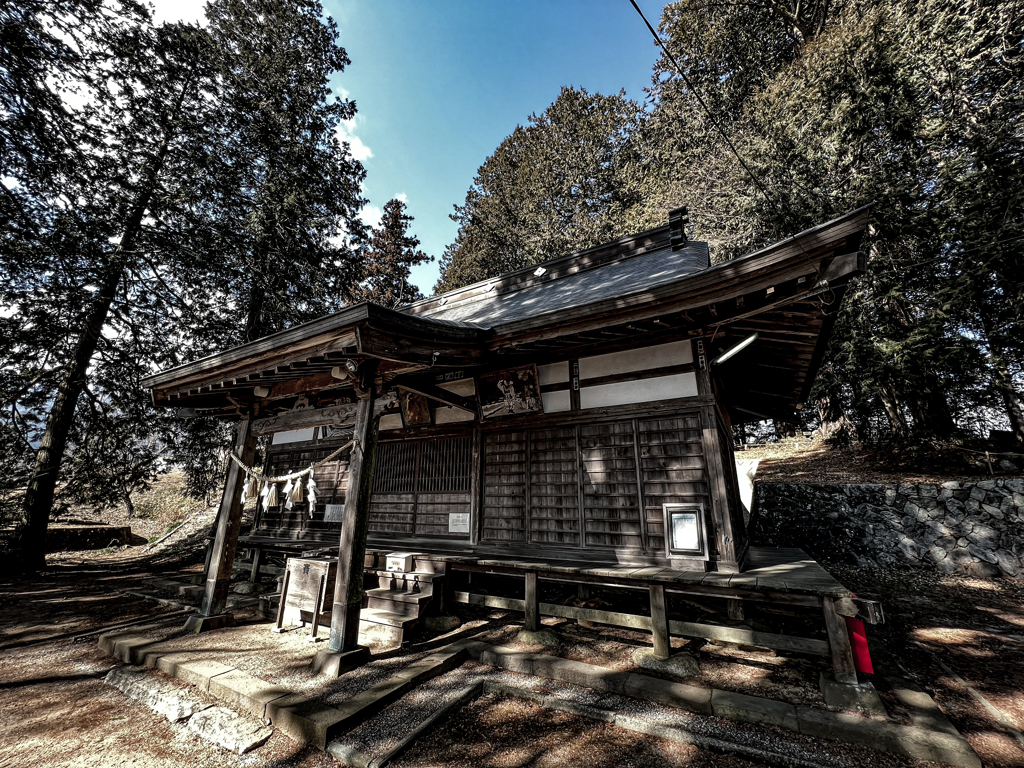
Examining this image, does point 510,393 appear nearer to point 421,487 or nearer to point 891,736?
point 421,487

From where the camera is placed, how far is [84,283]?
9781 millimetres

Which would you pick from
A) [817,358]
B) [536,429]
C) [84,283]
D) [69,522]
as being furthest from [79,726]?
[69,522]

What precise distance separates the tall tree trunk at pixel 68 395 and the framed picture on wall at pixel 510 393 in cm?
995

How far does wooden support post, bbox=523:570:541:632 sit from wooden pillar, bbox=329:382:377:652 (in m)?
1.92

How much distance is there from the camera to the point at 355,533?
4.44 metres

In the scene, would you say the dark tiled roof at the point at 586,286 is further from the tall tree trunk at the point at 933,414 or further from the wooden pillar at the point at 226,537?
the tall tree trunk at the point at 933,414

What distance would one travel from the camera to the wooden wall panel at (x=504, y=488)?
5969mm

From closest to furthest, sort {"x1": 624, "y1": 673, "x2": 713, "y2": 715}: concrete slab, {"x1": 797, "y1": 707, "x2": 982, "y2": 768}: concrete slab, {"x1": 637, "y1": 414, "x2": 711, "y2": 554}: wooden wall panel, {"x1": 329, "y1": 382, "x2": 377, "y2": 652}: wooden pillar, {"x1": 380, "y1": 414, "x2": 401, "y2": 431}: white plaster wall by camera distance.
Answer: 1. {"x1": 797, "y1": 707, "x2": 982, "y2": 768}: concrete slab
2. {"x1": 624, "y1": 673, "x2": 713, "y2": 715}: concrete slab
3. {"x1": 329, "y1": 382, "x2": 377, "y2": 652}: wooden pillar
4. {"x1": 637, "y1": 414, "x2": 711, "y2": 554}: wooden wall panel
5. {"x1": 380, "y1": 414, "x2": 401, "y2": 431}: white plaster wall

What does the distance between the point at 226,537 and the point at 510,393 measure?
4532mm

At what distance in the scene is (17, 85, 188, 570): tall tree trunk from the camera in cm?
956

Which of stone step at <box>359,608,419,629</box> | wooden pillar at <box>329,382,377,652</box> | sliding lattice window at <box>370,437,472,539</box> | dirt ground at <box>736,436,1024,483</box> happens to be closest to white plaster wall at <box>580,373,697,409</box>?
sliding lattice window at <box>370,437,472,539</box>

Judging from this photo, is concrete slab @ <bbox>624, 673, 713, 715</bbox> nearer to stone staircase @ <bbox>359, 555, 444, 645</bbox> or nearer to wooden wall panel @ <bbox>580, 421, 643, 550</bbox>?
wooden wall panel @ <bbox>580, 421, 643, 550</bbox>

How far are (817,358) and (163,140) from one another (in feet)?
51.3

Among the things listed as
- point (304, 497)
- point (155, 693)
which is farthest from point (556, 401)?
point (304, 497)
